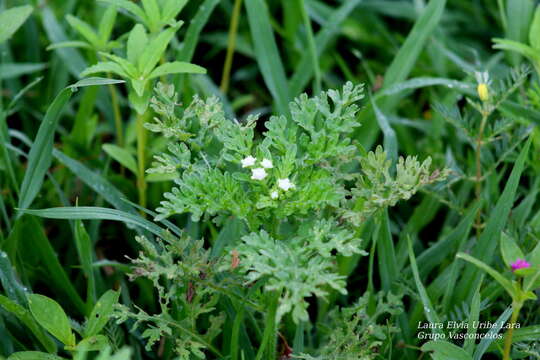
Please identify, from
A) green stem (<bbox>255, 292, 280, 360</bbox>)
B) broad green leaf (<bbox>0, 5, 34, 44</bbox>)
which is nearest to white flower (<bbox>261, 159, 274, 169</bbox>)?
green stem (<bbox>255, 292, 280, 360</bbox>)

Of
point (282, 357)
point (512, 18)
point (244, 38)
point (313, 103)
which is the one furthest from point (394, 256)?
point (244, 38)

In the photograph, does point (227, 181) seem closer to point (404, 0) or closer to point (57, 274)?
point (57, 274)

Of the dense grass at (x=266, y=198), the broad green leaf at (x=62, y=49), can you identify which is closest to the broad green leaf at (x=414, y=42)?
the dense grass at (x=266, y=198)

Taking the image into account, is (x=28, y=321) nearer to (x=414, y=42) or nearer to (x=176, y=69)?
(x=176, y=69)

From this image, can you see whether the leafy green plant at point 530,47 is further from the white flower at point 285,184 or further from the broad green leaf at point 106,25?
the broad green leaf at point 106,25

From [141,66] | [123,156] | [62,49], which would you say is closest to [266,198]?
[141,66]

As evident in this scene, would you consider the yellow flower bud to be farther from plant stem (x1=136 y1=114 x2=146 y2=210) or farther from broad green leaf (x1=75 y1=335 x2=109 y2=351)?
broad green leaf (x1=75 y1=335 x2=109 y2=351)

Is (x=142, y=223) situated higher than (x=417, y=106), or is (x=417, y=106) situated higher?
(x=417, y=106)
